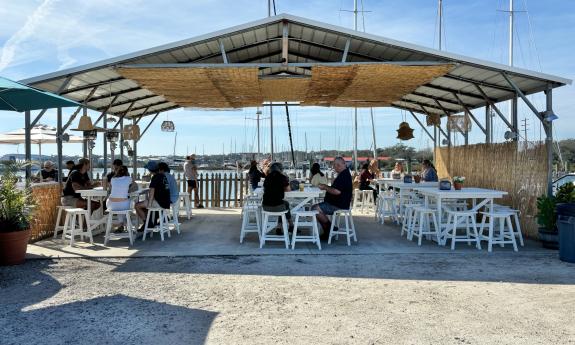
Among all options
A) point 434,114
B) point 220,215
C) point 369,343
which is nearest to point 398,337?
point 369,343

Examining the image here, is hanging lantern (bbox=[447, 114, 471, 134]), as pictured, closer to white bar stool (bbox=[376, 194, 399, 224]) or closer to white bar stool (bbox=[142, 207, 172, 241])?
white bar stool (bbox=[376, 194, 399, 224])

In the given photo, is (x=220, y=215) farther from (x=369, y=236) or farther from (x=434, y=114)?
(x=434, y=114)

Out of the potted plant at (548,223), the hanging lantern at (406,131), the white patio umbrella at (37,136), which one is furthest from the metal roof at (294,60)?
the white patio umbrella at (37,136)

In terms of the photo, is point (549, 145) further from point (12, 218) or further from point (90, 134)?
point (90, 134)

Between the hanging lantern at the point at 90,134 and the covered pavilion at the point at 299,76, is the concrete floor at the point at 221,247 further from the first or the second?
the hanging lantern at the point at 90,134

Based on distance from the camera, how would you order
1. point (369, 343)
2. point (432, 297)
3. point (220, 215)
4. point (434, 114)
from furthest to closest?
1. point (434, 114)
2. point (220, 215)
3. point (432, 297)
4. point (369, 343)

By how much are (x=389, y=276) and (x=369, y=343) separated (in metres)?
2.10

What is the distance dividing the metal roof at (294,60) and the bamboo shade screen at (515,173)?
1114 mm

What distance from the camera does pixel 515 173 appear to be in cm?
843

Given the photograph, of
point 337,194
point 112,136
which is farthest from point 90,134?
point 337,194

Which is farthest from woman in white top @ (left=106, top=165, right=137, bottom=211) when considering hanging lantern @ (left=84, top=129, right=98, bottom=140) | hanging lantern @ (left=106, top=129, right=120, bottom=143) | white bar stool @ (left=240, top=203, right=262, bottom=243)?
hanging lantern @ (left=106, top=129, right=120, bottom=143)

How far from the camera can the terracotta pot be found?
19.6 ft

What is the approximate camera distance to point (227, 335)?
12.0 ft

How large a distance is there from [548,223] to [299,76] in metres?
4.77
